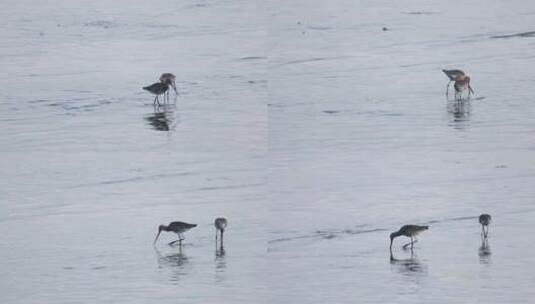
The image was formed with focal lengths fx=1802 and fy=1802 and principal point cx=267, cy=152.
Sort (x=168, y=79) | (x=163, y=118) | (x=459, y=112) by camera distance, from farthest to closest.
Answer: (x=168, y=79), (x=459, y=112), (x=163, y=118)

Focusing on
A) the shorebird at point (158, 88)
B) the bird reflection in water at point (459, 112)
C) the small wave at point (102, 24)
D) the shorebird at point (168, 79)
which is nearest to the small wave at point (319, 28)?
the small wave at point (102, 24)

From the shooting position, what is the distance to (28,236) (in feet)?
62.2

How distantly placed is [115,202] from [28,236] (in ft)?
5.12

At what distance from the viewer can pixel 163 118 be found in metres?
24.7

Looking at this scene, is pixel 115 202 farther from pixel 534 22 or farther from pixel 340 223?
pixel 534 22

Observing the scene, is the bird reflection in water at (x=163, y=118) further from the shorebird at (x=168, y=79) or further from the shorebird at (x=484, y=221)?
the shorebird at (x=484, y=221)

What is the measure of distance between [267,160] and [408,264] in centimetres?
450

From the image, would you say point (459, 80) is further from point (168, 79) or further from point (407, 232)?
point (407, 232)

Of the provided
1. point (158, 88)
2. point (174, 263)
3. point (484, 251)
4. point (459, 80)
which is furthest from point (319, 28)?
point (174, 263)

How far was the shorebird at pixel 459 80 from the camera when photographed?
2626 cm

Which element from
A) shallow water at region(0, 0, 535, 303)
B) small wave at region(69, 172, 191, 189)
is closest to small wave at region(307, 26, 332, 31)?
shallow water at region(0, 0, 535, 303)

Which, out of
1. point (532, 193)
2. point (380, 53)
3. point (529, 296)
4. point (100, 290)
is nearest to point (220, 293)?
point (100, 290)

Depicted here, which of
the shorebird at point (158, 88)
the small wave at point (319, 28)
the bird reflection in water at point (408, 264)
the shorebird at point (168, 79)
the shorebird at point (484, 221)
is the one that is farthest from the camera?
the small wave at point (319, 28)

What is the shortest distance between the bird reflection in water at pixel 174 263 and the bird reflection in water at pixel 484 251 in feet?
9.78
